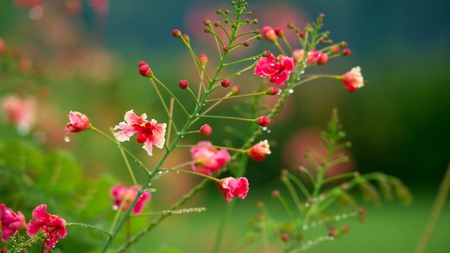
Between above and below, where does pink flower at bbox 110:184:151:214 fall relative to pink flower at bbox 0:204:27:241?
below

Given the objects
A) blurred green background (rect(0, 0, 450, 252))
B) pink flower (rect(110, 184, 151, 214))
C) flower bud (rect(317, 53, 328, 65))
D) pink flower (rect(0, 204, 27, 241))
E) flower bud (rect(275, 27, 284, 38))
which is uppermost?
flower bud (rect(275, 27, 284, 38))

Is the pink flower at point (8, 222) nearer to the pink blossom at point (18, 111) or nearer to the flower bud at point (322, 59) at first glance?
the flower bud at point (322, 59)

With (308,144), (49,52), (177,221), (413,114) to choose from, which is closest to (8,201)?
(177,221)

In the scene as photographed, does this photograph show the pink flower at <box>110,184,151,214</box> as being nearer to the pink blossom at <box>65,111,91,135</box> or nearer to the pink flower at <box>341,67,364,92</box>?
the pink blossom at <box>65,111,91,135</box>

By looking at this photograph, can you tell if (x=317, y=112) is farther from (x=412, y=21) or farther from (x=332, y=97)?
(x=412, y=21)

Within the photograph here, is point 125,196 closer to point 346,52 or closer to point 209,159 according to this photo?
point 209,159

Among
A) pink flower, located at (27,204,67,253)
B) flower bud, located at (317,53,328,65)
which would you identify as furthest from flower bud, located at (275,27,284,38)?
pink flower, located at (27,204,67,253)

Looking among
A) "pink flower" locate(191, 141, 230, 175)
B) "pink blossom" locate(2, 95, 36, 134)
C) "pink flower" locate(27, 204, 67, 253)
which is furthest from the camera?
"pink blossom" locate(2, 95, 36, 134)

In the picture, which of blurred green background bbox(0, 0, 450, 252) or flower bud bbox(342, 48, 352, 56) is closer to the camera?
flower bud bbox(342, 48, 352, 56)
